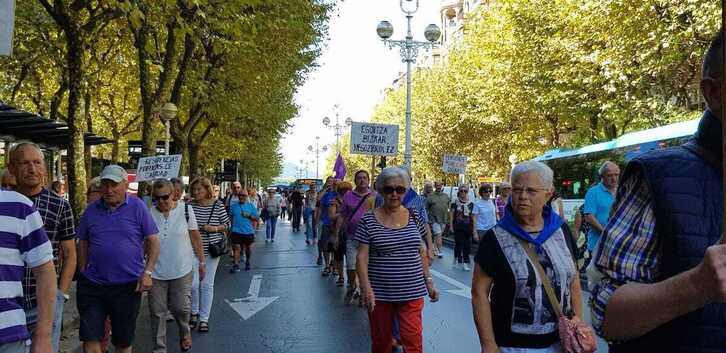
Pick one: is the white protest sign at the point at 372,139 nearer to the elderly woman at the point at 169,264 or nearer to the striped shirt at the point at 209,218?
the striped shirt at the point at 209,218

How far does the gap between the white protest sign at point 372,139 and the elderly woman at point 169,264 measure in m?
8.65

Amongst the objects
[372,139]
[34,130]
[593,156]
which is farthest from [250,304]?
[593,156]

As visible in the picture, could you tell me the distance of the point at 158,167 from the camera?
12.5 metres

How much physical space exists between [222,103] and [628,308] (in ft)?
70.3

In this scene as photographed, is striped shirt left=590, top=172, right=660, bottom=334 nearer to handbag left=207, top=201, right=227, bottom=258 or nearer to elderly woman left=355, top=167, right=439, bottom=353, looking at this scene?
elderly woman left=355, top=167, right=439, bottom=353

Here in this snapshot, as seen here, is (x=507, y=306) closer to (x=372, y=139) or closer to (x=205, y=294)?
(x=205, y=294)

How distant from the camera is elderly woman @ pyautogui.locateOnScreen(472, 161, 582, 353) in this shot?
10.5 ft

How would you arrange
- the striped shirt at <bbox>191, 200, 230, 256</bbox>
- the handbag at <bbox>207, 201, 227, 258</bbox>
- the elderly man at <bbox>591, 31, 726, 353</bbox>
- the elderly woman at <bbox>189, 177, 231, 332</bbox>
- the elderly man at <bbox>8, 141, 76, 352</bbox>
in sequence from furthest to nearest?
the striped shirt at <bbox>191, 200, 230, 256</bbox> → the handbag at <bbox>207, 201, 227, 258</bbox> → the elderly woman at <bbox>189, 177, 231, 332</bbox> → the elderly man at <bbox>8, 141, 76, 352</bbox> → the elderly man at <bbox>591, 31, 726, 353</bbox>

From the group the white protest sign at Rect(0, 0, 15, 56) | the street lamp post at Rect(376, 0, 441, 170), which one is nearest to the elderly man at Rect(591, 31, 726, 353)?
the white protest sign at Rect(0, 0, 15, 56)

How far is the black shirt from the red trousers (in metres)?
1.88

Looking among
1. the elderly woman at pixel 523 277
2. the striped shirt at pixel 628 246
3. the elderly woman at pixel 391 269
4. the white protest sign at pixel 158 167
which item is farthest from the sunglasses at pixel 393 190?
the white protest sign at pixel 158 167

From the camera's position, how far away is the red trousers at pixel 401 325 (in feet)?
16.7

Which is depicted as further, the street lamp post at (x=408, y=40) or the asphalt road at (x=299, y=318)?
the street lamp post at (x=408, y=40)

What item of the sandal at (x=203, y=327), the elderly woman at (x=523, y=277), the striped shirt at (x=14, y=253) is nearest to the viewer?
the striped shirt at (x=14, y=253)
